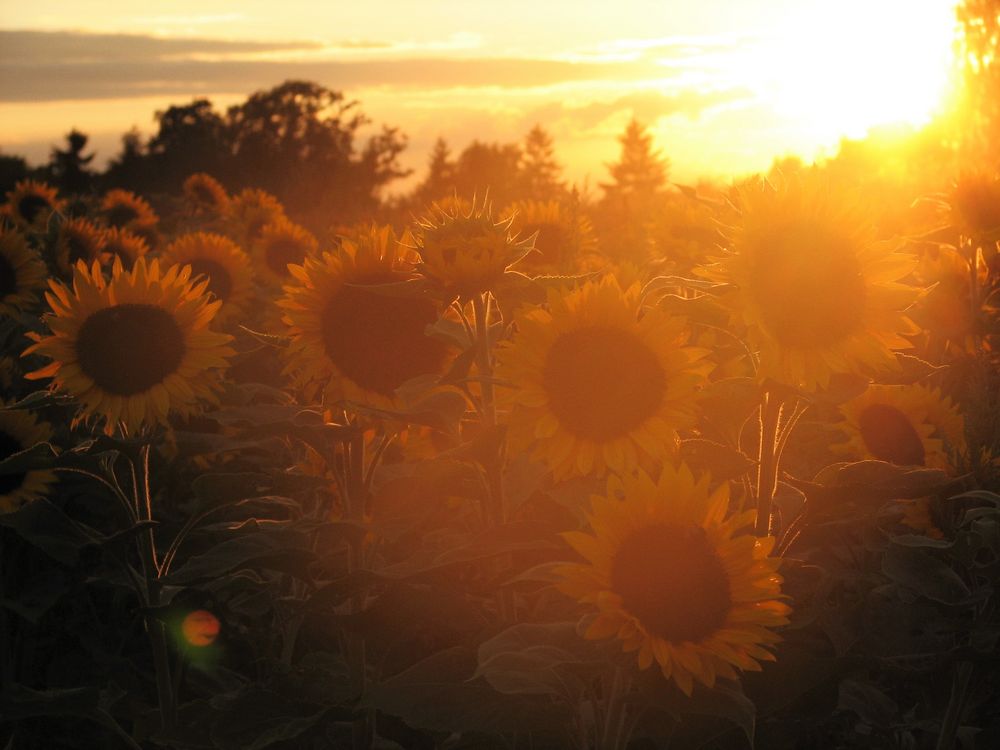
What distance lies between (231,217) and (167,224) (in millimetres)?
4125

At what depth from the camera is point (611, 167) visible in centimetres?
6081

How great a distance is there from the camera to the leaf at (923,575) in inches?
86.6

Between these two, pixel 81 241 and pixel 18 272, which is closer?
pixel 18 272

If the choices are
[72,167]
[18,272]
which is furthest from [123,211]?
[72,167]

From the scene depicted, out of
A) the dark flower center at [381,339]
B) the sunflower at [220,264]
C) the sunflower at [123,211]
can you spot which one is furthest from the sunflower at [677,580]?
the sunflower at [123,211]

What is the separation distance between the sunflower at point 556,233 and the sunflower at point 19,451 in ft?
7.56

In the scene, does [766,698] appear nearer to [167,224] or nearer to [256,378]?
[256,378]

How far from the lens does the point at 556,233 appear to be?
202 inches

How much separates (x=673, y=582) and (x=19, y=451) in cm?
300

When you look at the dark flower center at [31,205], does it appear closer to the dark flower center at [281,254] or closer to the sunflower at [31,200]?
the sunflower at [31,200]

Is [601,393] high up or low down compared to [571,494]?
up

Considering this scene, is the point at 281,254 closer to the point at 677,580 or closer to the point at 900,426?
the point at 900,426

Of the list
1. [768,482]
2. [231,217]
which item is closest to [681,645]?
[768,482]

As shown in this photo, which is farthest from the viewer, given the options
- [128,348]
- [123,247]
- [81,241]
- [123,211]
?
[123,211]
